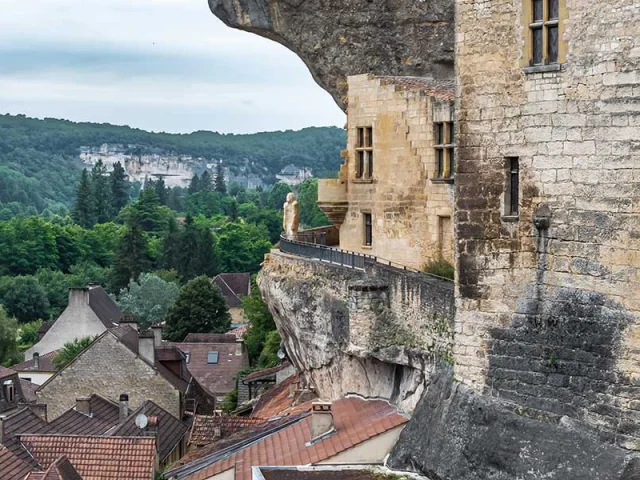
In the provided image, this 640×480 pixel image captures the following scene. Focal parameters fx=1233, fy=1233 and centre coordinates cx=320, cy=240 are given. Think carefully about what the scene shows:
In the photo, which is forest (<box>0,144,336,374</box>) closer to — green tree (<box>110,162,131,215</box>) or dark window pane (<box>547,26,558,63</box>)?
green tree (<box>110,162,131,215</box>)

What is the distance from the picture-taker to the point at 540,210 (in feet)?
50.9

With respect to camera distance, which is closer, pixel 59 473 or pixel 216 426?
pixel 59 473

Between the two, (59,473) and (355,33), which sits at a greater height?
(355,33)

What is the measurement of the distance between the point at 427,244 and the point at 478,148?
30.9ft

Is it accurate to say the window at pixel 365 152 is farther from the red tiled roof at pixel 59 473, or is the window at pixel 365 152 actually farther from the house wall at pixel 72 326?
the house wall at pixel 72 326

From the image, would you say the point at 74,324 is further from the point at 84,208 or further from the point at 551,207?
the point at 84,208

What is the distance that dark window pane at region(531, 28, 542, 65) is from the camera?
51.3 feet

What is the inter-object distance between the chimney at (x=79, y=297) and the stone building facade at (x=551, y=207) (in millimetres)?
58786

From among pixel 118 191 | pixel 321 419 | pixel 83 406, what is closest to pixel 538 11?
pixel 321 419

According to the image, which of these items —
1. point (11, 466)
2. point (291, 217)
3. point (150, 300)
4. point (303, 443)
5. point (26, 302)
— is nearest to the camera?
point (303, 443)

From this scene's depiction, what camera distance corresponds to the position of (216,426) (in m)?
31.0

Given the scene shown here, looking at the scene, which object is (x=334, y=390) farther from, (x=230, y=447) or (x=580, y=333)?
(x=580, y=333)

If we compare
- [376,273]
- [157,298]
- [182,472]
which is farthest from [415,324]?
[157,298]

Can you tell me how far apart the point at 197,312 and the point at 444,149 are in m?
50.9
